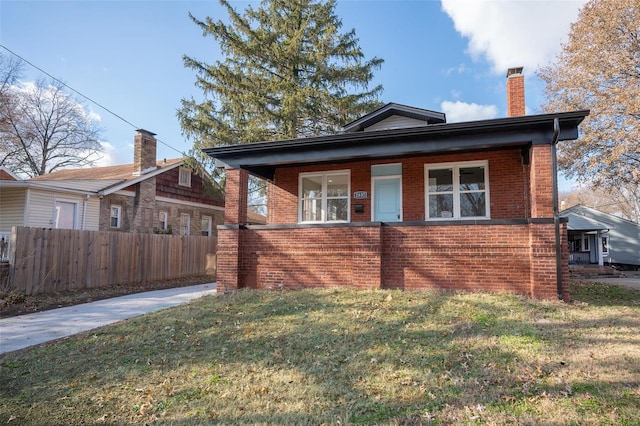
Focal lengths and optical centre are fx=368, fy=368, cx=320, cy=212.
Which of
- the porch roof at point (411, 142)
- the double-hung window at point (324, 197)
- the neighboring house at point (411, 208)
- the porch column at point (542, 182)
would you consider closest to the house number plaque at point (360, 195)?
the neighboring house at point (411, 208)

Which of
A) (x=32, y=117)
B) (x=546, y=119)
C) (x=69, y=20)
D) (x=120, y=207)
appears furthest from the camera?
(x=32, y=117)

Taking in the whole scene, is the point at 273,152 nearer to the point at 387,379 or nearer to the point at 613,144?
the point at 387,379

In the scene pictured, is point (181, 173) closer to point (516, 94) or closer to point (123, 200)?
point (123, 200)

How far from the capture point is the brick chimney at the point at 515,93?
33.6ft

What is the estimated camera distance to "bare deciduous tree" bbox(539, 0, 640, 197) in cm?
1598

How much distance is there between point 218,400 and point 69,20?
13.0 meters

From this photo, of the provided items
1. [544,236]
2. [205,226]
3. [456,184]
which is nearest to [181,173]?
[205,226]

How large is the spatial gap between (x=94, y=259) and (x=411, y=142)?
10190 millimetres

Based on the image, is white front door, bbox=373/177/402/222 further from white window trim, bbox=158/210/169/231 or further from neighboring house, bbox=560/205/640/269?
neighboring house, bbox=560/205/640/269

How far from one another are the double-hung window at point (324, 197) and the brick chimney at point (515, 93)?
494cm

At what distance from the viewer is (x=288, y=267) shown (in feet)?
29.5

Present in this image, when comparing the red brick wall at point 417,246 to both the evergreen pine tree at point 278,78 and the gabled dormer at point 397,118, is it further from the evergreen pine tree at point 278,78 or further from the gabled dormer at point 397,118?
the evergreen pine tree at point 278,78

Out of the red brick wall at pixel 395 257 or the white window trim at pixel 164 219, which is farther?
the white window trim at pixel 164 219

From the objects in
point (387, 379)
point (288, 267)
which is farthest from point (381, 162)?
point (387, 379)
